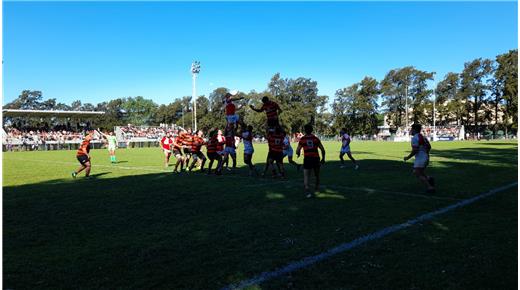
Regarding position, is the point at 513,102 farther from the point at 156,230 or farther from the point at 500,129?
the point at 156,230

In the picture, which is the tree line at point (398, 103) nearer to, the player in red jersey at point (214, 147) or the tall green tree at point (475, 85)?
the tall green tree at point (475, 85)

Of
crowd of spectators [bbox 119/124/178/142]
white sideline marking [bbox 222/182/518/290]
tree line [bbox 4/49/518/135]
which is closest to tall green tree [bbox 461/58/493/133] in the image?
tree line [bbox 4/49/518/135]

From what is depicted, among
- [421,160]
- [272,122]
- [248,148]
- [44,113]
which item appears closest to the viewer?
[421,160]

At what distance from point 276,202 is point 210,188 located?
2802mm

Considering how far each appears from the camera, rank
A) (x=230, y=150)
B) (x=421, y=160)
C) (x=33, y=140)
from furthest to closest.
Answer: (x=33, y=140)
(x=230, y=150)
(x=421, y=160)

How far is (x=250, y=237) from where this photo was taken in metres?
5.99

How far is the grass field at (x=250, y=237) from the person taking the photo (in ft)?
14.4

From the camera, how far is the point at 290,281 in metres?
4.30

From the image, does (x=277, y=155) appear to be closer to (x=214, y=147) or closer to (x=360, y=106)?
(x=214, y=147)

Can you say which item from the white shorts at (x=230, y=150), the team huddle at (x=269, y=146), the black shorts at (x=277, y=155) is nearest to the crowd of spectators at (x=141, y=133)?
the team huddle at (x=269, y=146)

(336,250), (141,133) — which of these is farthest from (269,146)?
(141,133)

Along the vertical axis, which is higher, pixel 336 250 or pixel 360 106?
pixel 360 106

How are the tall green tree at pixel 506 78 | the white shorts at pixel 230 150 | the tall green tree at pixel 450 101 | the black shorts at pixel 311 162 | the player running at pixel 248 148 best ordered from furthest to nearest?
the tall green tree at pixel 450 101
the tall green tree at pixel 506 78
the white shorts at pixel 230 150
the player running at pixel 248 148
the black shorts at pixel 311 162

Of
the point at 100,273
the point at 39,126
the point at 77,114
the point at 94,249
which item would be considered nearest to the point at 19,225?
the point at 94,249
